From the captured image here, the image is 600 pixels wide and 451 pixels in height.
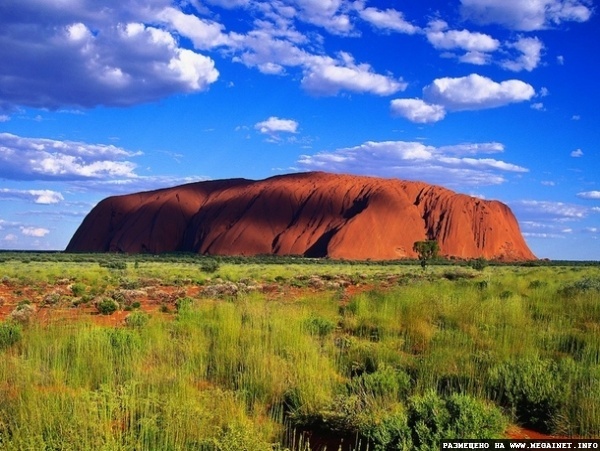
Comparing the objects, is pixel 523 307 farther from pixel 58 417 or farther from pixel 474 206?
pixel 474 206

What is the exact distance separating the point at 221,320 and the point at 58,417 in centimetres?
401

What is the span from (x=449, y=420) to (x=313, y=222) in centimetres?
8554

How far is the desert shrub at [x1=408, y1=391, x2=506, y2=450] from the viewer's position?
14.2 ft

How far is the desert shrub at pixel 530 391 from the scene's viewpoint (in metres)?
5.22

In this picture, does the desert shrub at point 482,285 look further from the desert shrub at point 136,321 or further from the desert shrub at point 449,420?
the desert shrub at point 449,420

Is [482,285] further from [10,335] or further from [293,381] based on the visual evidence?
[10,335]

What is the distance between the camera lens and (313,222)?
9000 centimetres

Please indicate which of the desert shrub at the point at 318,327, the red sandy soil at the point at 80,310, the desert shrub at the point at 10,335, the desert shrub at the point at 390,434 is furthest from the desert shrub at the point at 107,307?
the desert shrub at the point at 390,434

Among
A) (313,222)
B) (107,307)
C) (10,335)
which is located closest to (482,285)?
(107,307)

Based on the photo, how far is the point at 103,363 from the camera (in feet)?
20.6

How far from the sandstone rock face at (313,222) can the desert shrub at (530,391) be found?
7283cm

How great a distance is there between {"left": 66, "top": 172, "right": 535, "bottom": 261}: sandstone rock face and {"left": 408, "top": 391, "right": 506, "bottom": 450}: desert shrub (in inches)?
2911

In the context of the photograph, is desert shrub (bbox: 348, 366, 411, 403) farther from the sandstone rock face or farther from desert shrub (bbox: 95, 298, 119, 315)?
the sandstone rock face

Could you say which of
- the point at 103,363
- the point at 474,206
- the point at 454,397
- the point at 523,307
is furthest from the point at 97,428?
the point at 474,206
